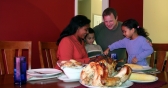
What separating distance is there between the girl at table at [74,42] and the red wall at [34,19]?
1.93 ft

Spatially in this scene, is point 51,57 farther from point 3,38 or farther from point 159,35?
point 159,35

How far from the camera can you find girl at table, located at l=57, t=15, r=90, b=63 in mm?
1843

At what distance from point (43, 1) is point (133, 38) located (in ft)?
3.87

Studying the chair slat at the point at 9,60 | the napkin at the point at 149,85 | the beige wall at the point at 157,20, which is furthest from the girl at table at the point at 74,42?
the beige wall at the point at 157,20

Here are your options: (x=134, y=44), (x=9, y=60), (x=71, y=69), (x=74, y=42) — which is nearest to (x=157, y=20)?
(x=134, y=44)

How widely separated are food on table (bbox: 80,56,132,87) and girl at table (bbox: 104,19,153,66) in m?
1.17

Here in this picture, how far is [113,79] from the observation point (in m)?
0.95

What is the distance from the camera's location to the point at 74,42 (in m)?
1.98

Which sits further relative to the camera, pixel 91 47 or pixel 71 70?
pixel 91 47

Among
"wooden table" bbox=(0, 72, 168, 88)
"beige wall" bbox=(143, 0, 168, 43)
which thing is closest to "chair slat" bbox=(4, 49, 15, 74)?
"wooden table" bbox=(0, 72, 168, 88)

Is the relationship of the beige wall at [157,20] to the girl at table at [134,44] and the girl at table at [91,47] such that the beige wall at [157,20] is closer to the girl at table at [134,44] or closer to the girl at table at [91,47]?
the girl at table at [134,44]

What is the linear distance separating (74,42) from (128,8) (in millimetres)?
1977

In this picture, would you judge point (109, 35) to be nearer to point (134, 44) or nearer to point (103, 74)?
point (134, 44)

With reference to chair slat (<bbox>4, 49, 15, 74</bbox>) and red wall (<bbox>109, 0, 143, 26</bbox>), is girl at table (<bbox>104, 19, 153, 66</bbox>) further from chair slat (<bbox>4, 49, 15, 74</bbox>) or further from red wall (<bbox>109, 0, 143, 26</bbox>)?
red wall (<bbox>109, 0, 143, 26</bbox>)
